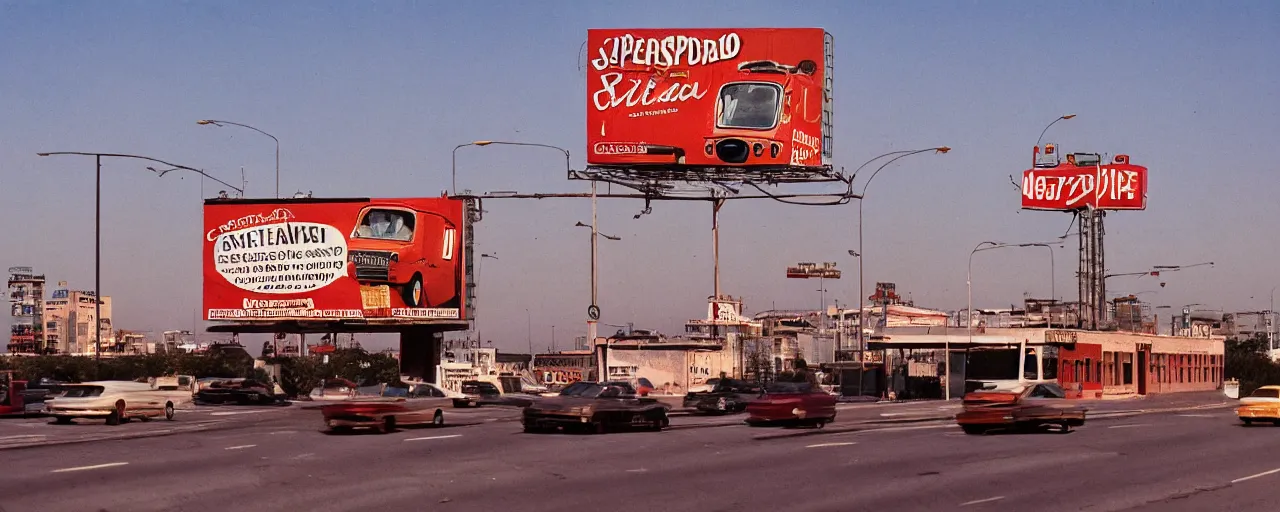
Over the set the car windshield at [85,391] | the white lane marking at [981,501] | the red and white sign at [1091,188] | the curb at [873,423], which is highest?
the red and white sign at [1091,188]

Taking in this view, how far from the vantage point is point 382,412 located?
1307 inches

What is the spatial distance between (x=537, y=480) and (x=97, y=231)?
4834 centimetres

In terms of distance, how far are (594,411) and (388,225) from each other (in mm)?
36350

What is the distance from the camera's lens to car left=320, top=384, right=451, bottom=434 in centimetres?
3262

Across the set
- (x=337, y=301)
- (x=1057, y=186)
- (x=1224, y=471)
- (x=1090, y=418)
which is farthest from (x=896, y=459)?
(x=1057, y=186)

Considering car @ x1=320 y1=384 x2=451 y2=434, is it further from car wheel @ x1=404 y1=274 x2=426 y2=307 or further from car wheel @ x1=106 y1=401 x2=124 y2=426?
car wheel @ x1=404 y1=274 x2=426 y2=307

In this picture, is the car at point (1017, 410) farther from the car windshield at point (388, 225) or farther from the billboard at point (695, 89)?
the car windshield at point (388, 225)

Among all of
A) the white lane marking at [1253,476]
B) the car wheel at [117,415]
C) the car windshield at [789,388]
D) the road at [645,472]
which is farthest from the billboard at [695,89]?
the white lane marking at [1253,476]

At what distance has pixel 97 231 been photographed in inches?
2539

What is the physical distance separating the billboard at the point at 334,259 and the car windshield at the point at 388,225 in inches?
1.9

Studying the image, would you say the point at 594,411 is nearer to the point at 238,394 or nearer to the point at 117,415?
the point at 117,415

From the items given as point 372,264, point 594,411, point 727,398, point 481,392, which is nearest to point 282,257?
point 372,264

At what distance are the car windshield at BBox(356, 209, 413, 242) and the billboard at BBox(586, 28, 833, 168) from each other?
38.4 ft

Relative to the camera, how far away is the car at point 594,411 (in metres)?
33.4
